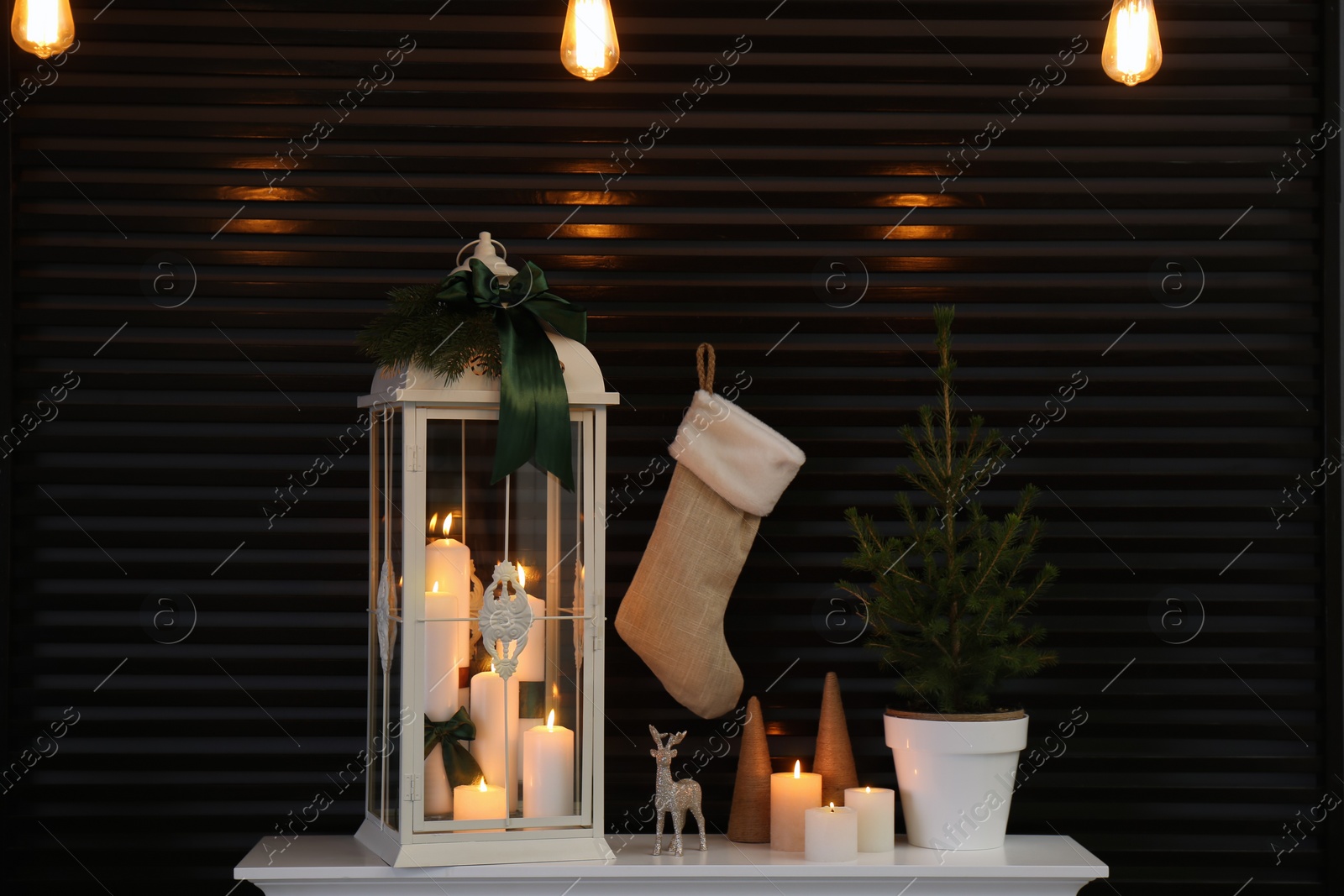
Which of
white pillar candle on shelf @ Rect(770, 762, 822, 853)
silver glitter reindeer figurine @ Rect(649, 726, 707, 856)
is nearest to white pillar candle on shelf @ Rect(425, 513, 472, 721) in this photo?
silver glitter reindeer figurine @ Rect(649, 726, 707, 856)

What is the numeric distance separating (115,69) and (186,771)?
1494 millimetres

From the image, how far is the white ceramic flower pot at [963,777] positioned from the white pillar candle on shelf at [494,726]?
2.38 feet

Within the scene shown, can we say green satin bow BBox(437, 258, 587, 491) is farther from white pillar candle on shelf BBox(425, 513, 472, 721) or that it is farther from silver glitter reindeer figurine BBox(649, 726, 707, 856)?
silver glitter reindeer figurine BBox(649, 726, 707, 856)

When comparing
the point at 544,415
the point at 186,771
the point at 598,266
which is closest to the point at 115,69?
the point at 598,266

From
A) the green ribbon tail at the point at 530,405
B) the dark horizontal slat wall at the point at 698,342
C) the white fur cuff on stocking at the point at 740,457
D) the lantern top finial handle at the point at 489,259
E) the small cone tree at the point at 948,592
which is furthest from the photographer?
the dark horizontal slat wall at the point at 698,342

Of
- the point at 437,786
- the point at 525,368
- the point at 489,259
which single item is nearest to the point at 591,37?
the point at 489,259

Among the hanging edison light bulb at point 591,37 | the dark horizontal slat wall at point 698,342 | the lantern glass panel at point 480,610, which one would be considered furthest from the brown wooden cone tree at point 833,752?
the hanging edison light bulb at point 591,37

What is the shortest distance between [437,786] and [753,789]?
0.61 m

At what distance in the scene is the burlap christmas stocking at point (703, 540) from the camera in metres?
2.25

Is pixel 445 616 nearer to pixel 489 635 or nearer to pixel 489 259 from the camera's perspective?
pixel 489 635

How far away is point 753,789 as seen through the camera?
2.21 meters

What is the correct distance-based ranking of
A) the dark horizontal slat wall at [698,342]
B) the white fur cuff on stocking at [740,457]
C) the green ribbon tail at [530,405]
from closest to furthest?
the green ribbon tail at [530,405]
the white fur cuff on stocking at [740,457]
the dark horizontal slat wall at [698,342]

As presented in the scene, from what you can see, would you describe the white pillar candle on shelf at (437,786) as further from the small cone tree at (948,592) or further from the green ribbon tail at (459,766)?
the small cone tree at (948,592)

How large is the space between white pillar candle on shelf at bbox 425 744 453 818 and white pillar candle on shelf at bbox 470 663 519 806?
0.06m
